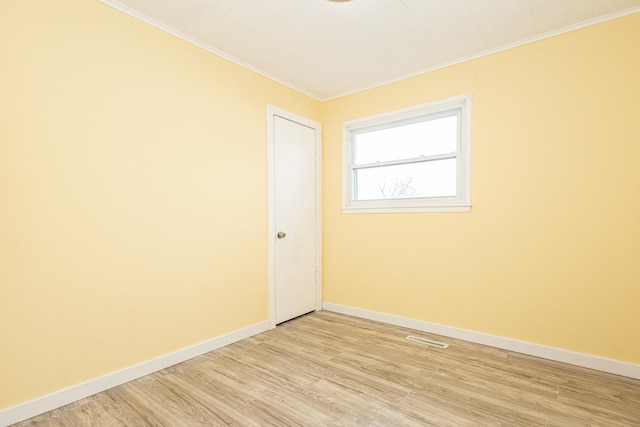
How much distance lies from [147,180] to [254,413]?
1.84m

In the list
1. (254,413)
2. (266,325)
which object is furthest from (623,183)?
(266,325)

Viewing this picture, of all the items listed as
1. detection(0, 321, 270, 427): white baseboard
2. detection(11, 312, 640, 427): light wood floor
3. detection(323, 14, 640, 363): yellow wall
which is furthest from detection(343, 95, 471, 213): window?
detection(0, 321, 270, 427): white baseboard

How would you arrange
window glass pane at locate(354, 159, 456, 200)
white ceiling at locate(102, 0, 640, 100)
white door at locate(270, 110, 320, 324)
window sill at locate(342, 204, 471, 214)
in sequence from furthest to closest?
white door at locate(270, 110, 320, 324), window glass pane at locate(354, 159, 456, 200), window sill at locate(342, 204, 471, 214), white ceiling at locate(102, 0, 640, 100)

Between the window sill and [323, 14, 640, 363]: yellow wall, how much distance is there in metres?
0.06

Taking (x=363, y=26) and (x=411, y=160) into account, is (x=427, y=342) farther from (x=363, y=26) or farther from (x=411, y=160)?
(x=363, y=26)

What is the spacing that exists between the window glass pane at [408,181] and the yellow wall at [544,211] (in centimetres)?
26

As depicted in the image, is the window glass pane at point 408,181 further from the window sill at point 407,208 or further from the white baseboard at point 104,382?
the white baseboard at point 104,382

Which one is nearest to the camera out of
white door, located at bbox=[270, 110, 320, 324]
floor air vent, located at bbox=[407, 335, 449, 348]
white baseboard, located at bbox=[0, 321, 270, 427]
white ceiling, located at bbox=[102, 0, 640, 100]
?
white baseboard, located at bbox=[0, 321, 270, 427]

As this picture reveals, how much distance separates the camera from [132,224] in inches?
89.4

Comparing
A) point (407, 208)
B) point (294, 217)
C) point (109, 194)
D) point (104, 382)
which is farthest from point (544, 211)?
point (104, 382)

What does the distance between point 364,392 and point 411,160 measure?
2.35 metres

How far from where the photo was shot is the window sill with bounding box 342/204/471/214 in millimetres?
2990

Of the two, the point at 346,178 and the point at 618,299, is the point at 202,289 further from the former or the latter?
the point at 618,299

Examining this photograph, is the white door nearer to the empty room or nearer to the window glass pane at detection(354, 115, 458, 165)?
the empty room
